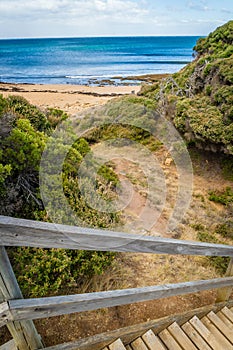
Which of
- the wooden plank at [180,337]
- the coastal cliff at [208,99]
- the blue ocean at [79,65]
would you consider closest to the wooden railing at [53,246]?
the wooden plank at [180,337]

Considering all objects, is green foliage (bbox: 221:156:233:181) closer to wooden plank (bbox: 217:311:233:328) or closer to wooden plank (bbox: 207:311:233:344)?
wooden plank (bbox: 217:311:233:328)

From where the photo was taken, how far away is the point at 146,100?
10.0 meters

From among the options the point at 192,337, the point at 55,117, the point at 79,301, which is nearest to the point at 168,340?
the point at 192,337

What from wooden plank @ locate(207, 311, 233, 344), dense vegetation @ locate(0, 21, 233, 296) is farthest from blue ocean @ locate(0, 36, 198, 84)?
wooden plank @ locate(207, 311, 233, 344)

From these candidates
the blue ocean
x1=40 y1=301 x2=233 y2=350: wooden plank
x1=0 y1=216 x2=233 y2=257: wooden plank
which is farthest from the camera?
the blue ocean

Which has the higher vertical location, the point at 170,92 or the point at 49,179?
the point at 170,92

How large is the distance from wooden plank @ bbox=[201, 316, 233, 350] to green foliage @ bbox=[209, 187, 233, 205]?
161 inches

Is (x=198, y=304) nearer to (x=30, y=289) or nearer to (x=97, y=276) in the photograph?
(x=97, y=276)

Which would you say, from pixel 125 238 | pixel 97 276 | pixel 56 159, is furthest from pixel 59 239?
pixel 56 159

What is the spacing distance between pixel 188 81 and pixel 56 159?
25.2ft

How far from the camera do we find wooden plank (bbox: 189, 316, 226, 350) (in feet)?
7.18

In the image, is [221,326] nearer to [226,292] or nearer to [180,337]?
[226,292]

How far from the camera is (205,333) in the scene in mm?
2230

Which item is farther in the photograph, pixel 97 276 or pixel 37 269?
pixel 97 276
